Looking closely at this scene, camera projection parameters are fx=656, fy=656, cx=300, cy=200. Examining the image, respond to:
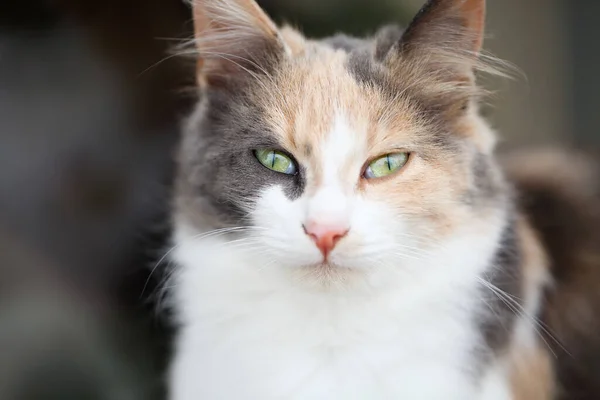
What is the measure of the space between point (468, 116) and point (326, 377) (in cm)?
47

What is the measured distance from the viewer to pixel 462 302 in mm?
1055

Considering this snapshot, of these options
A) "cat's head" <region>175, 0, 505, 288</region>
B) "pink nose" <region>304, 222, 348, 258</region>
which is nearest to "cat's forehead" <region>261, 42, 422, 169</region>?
"cat's head" <region>175, 0, 505, 288</region>

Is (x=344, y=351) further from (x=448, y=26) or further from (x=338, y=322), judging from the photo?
(x=448, y=26)

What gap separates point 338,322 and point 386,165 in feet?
0.87

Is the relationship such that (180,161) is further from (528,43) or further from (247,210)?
(528,43)

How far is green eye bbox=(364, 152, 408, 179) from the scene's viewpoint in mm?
942

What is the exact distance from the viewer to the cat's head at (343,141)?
906mm

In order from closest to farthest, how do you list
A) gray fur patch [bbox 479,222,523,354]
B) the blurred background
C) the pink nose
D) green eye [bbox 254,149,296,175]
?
the pink nose → green eye [bbox 254,149,296,175] → gray fur patch [bbox 479,222,523,354] → the blurred background

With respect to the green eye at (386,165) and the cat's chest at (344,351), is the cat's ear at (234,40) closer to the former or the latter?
the green eye at (386,165)

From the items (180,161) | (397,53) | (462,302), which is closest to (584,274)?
(462,302)

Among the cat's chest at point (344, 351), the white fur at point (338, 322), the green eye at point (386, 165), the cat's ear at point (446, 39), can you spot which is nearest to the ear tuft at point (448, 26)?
the cat's ear at point (446, 39)

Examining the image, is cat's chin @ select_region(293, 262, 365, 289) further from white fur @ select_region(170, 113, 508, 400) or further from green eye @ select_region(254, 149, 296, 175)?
green eye @ select_region(254, 149, 296, 175)

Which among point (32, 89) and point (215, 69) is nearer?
point (215, 69)

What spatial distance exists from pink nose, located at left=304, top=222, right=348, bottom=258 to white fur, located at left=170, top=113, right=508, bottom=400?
0.09 meters
